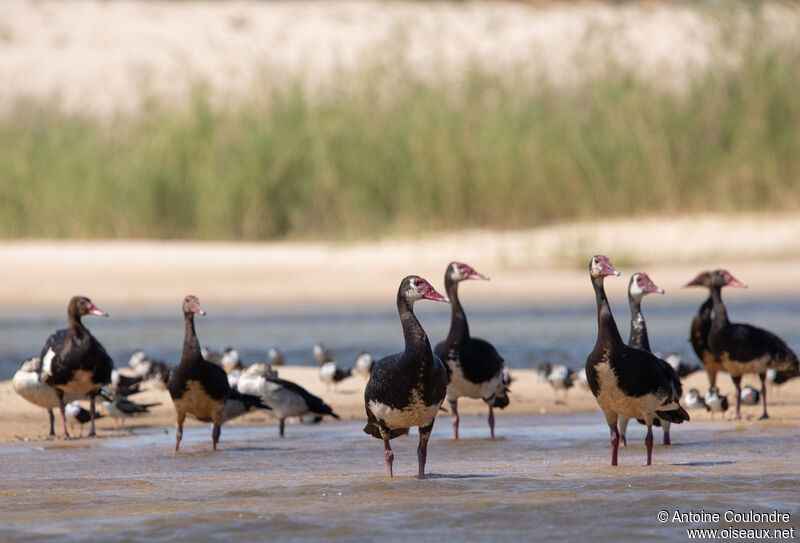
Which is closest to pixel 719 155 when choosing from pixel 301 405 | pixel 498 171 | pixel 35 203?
pixel 498 171

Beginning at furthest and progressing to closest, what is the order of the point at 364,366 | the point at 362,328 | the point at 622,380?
the point at 362,328 < the point at 364,366 < the point at 622,380

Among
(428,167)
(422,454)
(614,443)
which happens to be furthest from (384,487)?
(428,167)

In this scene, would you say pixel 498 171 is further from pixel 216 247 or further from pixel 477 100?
pixel 216 247

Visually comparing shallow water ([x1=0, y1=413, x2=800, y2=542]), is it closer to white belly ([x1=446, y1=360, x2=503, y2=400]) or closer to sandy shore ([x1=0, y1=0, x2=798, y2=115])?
white belly ([x1=446, y1=360, x2=503, y2=400])

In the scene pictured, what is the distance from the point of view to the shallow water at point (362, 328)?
14570mm

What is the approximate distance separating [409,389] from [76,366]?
368cm

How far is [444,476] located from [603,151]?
1525cm

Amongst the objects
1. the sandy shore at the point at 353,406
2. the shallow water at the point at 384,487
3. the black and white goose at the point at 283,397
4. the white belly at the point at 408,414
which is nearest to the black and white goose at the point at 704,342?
the sandy shore at the point at 353,406

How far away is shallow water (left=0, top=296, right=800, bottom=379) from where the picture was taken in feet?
47.8

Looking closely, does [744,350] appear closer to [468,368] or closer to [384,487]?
[468,368]

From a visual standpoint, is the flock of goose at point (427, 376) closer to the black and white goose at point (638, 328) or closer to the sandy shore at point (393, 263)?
the black and white goose at point (638, 328)

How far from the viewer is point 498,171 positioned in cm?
2222

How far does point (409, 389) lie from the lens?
756 cm

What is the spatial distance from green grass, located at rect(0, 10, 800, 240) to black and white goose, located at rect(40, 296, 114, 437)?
12.1 metres
